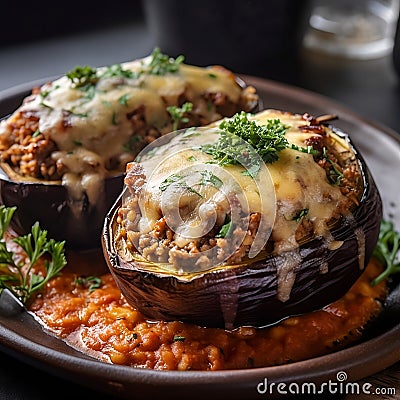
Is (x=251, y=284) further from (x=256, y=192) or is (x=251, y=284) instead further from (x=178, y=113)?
(x=178, y=113)

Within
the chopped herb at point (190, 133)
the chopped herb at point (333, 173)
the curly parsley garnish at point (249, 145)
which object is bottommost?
the chopped herb at point (333, 173)

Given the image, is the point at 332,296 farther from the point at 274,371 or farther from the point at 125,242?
the point at 125,242

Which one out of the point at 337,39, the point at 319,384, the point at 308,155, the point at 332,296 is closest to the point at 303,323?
the point at 332,296

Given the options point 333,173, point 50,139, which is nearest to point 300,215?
point 333,173

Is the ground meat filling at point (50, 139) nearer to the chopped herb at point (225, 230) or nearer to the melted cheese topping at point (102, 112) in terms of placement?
the melted cheese topping at point (102, 112)

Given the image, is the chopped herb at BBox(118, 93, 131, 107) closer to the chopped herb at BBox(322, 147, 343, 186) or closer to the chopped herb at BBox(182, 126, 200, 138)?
the chopped herb at BBox(182, 126, 200, 138)

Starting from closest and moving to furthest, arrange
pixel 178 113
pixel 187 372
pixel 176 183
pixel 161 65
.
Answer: pixel 187 372, pixel 176 183, pixel 178 113, pixel 161 65

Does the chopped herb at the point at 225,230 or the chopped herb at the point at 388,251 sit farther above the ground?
the chopped herb at the point at 225,230

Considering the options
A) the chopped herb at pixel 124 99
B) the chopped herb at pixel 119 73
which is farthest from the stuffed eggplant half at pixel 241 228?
the chopped herb at pixel 119 73

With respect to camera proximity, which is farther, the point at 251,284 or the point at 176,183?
the point at 176,183
